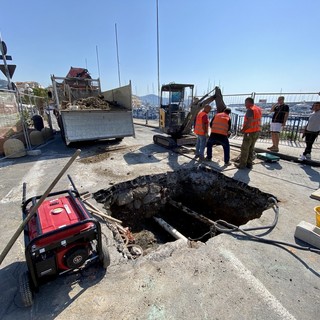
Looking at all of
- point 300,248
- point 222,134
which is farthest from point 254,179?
point 300,248

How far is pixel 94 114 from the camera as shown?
7.85 metres

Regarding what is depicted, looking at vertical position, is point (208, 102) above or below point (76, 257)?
above

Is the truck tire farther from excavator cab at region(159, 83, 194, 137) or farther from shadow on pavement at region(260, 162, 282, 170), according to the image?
shadow on pavement at region(260, 162, 282, 170)

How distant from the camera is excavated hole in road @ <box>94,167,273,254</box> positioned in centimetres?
→ 453

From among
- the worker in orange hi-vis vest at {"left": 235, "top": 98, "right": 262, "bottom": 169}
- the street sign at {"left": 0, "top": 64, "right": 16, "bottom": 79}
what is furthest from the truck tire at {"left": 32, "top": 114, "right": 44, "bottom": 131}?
the worker in orange hi-vis vest at {"left": 235, "top": 98, "right": 262, "bottom": 169}

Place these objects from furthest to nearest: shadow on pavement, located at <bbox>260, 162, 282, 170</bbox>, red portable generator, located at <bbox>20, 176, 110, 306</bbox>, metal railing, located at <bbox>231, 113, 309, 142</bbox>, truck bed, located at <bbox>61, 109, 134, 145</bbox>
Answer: metal railing, located at <bbox>231, 113, 309, 142</bbox> → truck bed, located at <bbox>61, 109, 134, 145</bbox> → shadow on pavement, located at <bbox>260, 162, 282, 170</bbox> → red portable generator, located at <bbox>20, 176, 110, 306</bbox>

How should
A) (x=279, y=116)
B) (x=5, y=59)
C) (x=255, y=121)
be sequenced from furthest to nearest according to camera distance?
(x=5, y=59) → (x=279, y=116) → (x=255, y=121)

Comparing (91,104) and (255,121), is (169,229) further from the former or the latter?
(91,104)

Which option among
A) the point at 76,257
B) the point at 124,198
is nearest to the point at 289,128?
the point at 124,198

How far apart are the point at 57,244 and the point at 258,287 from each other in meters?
2.21

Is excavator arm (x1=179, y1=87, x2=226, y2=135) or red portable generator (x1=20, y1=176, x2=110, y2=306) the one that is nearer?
red portable generator (x1=20, y1=176, x2=110, y2=306)

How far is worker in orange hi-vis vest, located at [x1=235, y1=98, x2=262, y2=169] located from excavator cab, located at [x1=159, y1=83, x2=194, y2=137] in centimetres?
311

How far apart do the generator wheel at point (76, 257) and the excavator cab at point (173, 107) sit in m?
6.55

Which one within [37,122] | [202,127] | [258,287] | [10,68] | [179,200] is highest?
[10,68]
